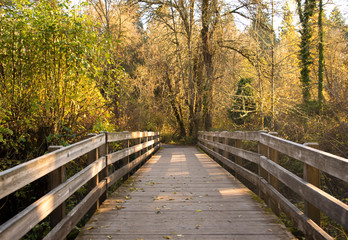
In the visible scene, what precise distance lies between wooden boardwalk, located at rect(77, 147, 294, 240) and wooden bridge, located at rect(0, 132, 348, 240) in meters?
0.01

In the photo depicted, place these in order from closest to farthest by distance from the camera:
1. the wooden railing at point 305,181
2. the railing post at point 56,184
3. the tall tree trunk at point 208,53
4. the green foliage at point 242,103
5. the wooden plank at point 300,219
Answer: the wooden railing at point 305,181 → the wooden plank at point 300,219 → the railing post at point 56,184 → the green foliage at point 242,103 → the tall tree trunk at point 208,53

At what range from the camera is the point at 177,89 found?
79.6 feet

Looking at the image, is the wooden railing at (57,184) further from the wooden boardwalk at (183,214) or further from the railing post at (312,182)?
the railing post at (312,182)

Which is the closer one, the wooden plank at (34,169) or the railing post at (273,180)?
the wooden plank at (34,169)

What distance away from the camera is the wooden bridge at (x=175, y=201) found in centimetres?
244

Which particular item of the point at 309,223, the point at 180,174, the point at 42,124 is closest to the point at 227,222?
the point at 309,223

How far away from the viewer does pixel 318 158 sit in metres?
2.79

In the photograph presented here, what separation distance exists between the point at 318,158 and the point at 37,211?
2466 mm

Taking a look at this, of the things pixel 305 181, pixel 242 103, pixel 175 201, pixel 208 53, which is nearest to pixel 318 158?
pixel 305 181

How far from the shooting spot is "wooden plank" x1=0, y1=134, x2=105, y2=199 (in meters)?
2.00

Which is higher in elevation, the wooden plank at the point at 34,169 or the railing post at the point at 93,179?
the wooden plank at the point at 34,169

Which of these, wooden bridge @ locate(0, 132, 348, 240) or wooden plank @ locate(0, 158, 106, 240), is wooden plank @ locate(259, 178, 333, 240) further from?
wooden plank @ locate(0, 158, 106, 240)

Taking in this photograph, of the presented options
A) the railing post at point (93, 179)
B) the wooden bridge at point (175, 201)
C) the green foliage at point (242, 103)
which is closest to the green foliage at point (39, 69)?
the wooden bridge at point (175, 201)

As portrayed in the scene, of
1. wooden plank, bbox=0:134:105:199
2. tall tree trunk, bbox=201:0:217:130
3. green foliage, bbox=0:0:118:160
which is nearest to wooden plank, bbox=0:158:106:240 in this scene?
wooden plank, bbox=0:134:105:199
